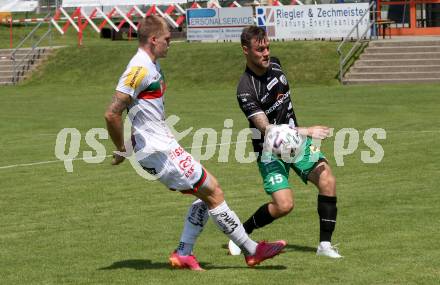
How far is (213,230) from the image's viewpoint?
12.4m

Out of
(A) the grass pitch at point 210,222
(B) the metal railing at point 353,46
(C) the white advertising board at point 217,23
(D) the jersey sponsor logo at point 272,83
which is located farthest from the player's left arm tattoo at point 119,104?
(C) the white advertising board at point 217,23

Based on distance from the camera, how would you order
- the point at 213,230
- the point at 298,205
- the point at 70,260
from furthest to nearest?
the point at 298,205 < the point at 213,230 < the point at 70,260

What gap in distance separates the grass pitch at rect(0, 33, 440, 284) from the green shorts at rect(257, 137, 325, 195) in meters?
0.74

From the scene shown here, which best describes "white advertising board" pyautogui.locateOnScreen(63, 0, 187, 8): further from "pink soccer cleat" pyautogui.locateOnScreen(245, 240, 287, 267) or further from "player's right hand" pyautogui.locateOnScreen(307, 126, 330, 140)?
"pink soccer cleat" pyautogui.locateOnScreen(245, 240, 287, 267)

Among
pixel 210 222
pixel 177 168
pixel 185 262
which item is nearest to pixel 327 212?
pixel 185 262

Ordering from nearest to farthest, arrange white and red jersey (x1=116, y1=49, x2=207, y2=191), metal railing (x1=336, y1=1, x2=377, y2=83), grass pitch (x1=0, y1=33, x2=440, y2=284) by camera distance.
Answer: white and red jersey (x1=116, y1=49, x2=207, y2=191) → grass pitch (x1=0, y1=33, x2=440, y2=284) → metal railing (x1=336, y1=1, x2=377, y2=83)

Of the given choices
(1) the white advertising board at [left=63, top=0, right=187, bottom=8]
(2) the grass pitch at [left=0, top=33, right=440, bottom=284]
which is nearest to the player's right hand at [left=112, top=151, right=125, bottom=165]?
(2) the grass pitch at [left=0, top=33, right=440, bottom=284]

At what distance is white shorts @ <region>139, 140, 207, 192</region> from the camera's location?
9.48 m

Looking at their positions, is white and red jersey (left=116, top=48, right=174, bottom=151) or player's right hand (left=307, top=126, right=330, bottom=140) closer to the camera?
white and red jersey (left=116, top=48, right=174, bottom=151)

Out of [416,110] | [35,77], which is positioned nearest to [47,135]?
[416,110]

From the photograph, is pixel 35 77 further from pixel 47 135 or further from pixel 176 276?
pixel 176 276

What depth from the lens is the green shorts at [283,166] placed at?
10.6 meters

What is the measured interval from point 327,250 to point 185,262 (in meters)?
1.45

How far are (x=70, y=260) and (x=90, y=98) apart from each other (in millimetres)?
28487
